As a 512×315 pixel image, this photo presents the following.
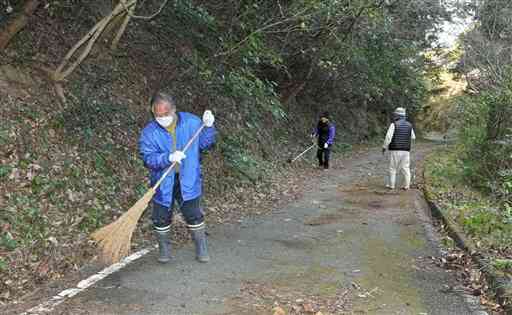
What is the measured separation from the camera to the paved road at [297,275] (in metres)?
4.76

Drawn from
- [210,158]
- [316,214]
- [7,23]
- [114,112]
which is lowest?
[316,214]

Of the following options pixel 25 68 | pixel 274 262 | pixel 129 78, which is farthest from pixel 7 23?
pixel 274 262

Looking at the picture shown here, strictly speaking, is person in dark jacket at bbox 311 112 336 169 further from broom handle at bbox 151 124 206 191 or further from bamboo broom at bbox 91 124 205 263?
bamboo broom at bbox 91 124 205 263

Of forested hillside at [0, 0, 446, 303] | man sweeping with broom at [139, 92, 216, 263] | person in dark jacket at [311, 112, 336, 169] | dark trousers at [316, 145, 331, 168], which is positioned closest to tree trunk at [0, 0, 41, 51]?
forested hillside at [0, 0, 446, 303]

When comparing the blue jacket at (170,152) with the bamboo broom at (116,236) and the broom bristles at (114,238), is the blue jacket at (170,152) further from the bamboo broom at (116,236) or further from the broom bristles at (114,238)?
the broom bristles at (114,238)

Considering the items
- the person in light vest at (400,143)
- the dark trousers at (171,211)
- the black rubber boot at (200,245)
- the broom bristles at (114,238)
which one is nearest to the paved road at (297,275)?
the black rubber boot at (200,245)

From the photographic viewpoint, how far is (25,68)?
834cm

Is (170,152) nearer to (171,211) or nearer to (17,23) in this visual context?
(171,211)

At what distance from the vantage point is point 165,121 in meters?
5.69

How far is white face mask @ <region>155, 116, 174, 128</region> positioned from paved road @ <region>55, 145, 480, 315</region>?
1.58 m

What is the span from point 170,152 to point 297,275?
1.92 meters

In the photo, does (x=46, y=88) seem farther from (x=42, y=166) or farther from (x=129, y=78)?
(x=129, y=78)

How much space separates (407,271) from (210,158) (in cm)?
567

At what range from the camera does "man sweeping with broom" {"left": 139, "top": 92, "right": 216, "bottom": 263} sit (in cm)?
566
